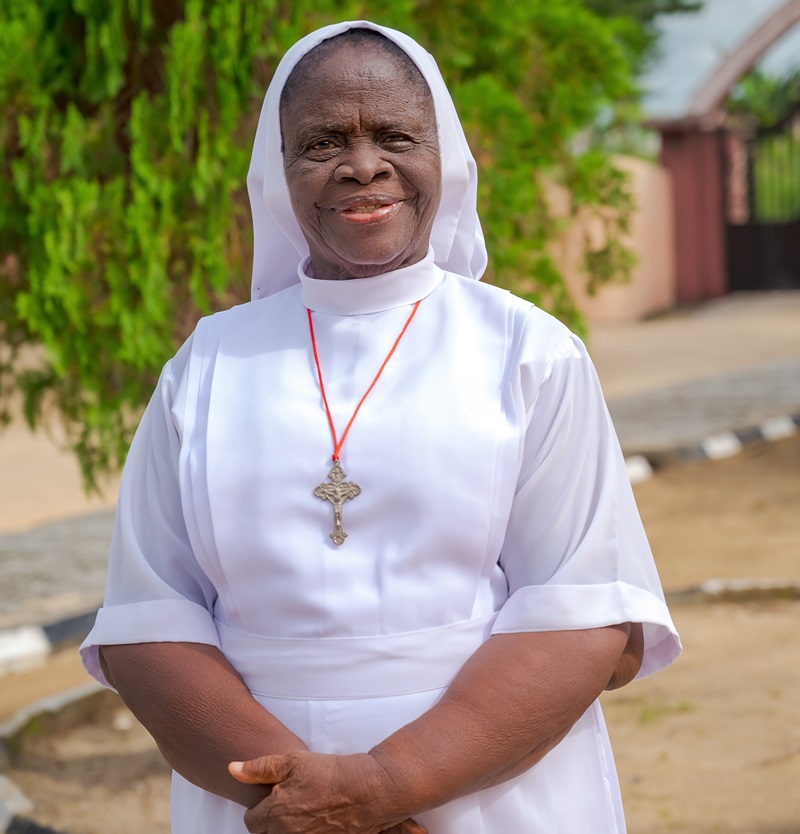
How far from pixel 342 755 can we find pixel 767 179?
22.5m

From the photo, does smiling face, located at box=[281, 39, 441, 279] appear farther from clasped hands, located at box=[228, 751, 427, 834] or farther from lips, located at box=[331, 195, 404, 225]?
clasped hands, located at box=[228, 751, 427, 834]

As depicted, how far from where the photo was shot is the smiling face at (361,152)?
1.84 m


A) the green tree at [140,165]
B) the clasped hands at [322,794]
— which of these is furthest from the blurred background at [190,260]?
the clasped hands at [322,794]

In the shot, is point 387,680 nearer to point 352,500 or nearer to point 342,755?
point 342,755

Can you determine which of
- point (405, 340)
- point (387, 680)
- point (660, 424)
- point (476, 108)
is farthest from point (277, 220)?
point (660, 424)

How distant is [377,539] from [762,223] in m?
20.5

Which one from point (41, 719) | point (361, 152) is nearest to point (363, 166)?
point (361, 152)

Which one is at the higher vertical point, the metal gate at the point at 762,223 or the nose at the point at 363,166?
the nose at the point at 363,166

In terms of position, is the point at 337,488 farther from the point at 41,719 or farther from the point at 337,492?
the point at 41,719

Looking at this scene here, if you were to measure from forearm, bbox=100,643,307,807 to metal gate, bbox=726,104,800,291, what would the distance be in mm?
20400

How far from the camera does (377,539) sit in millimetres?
1783

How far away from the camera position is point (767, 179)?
22.7 meters

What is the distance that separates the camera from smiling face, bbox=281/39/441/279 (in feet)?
6.05

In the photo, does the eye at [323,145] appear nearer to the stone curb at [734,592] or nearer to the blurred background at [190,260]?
the blurred background at [190,260]
